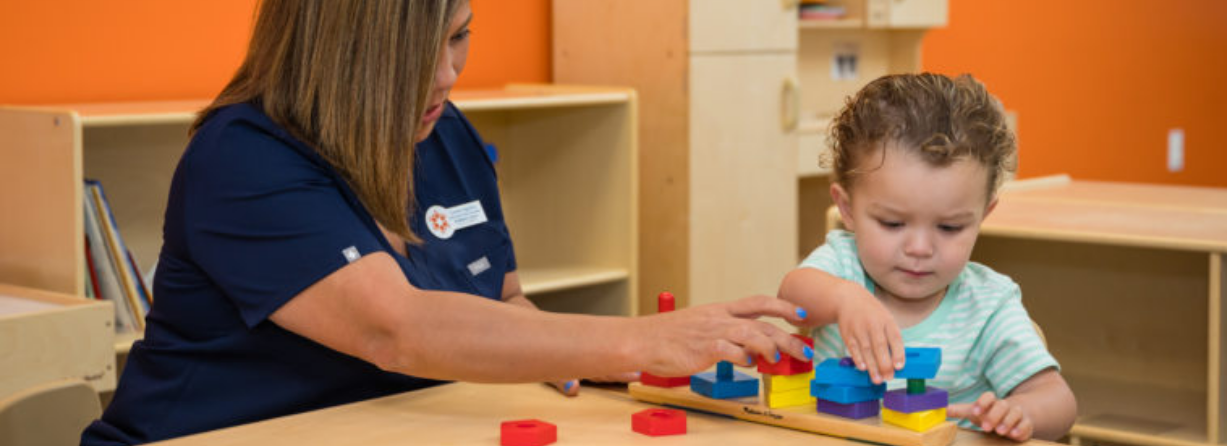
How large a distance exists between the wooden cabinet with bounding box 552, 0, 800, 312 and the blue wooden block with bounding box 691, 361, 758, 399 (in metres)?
2.55

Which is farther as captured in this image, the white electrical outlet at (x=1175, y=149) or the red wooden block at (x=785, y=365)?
the white electrical outlet at (x=1175, y=149)

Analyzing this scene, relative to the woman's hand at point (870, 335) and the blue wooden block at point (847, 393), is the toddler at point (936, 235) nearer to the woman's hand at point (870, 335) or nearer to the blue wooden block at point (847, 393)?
the woman's hand at point (870, 335)

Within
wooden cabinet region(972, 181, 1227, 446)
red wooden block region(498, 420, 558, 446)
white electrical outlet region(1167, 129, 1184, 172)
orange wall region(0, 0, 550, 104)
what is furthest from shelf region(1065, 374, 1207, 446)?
white electrical outlet region(1167, 129, 1184, 172)

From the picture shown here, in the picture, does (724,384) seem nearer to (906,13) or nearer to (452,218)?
(452,218)

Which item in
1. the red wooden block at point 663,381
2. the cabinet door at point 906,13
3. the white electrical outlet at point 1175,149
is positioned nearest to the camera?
the red wooden block at point 663,381

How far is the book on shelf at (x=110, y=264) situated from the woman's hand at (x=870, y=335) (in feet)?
6.33

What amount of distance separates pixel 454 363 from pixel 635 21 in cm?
281

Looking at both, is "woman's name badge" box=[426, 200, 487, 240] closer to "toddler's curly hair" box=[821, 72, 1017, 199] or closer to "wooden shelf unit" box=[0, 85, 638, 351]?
"toddler's curly hair" box=[821, 72, 1017, 199]

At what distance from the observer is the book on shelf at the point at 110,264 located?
2924 mm

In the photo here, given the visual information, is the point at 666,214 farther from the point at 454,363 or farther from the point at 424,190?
the point at 454,363

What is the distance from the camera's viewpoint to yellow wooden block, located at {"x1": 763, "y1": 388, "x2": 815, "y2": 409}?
1497 millimetres

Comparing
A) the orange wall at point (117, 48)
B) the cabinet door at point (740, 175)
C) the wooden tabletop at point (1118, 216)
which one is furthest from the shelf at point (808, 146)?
the orange wall at point (117, 48)

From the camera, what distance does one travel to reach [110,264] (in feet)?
9.67

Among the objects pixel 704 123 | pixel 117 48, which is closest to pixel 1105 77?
pixel 704 123
